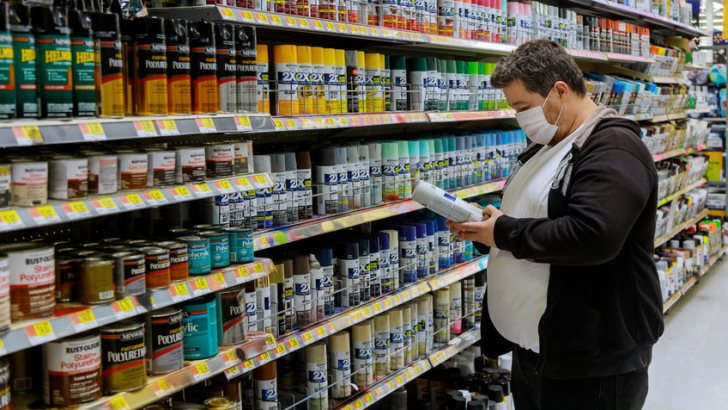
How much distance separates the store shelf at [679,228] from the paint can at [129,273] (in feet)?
17.2

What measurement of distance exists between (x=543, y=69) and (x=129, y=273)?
→ 1.27 metres

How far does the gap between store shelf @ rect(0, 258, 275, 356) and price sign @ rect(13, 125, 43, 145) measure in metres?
0.39

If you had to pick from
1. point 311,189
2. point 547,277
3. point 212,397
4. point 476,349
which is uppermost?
point 311,189

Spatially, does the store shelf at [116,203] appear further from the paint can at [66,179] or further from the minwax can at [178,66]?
the minwax can at [178,66]

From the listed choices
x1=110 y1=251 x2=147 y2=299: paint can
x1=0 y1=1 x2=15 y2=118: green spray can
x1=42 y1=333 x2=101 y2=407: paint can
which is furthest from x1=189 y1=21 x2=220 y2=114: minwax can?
x1=42 y1=333 x2=101 y2=407: paint can

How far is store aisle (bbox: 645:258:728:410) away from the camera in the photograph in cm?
459

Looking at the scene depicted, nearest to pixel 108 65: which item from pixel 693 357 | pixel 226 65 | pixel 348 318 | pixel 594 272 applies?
pixel 226 65

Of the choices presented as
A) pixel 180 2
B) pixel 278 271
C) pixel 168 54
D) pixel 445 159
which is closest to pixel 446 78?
pixel 445 159

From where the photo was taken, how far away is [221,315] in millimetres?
2295

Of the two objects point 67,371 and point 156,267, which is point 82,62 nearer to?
point 156,267

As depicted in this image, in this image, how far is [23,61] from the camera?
5.50 ft

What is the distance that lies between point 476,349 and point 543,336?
212cm

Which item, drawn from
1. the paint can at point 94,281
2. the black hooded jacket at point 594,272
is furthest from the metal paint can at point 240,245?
the black hooded jacket at point 594,272

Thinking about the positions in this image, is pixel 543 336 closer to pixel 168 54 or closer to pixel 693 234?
pixel 168 54
